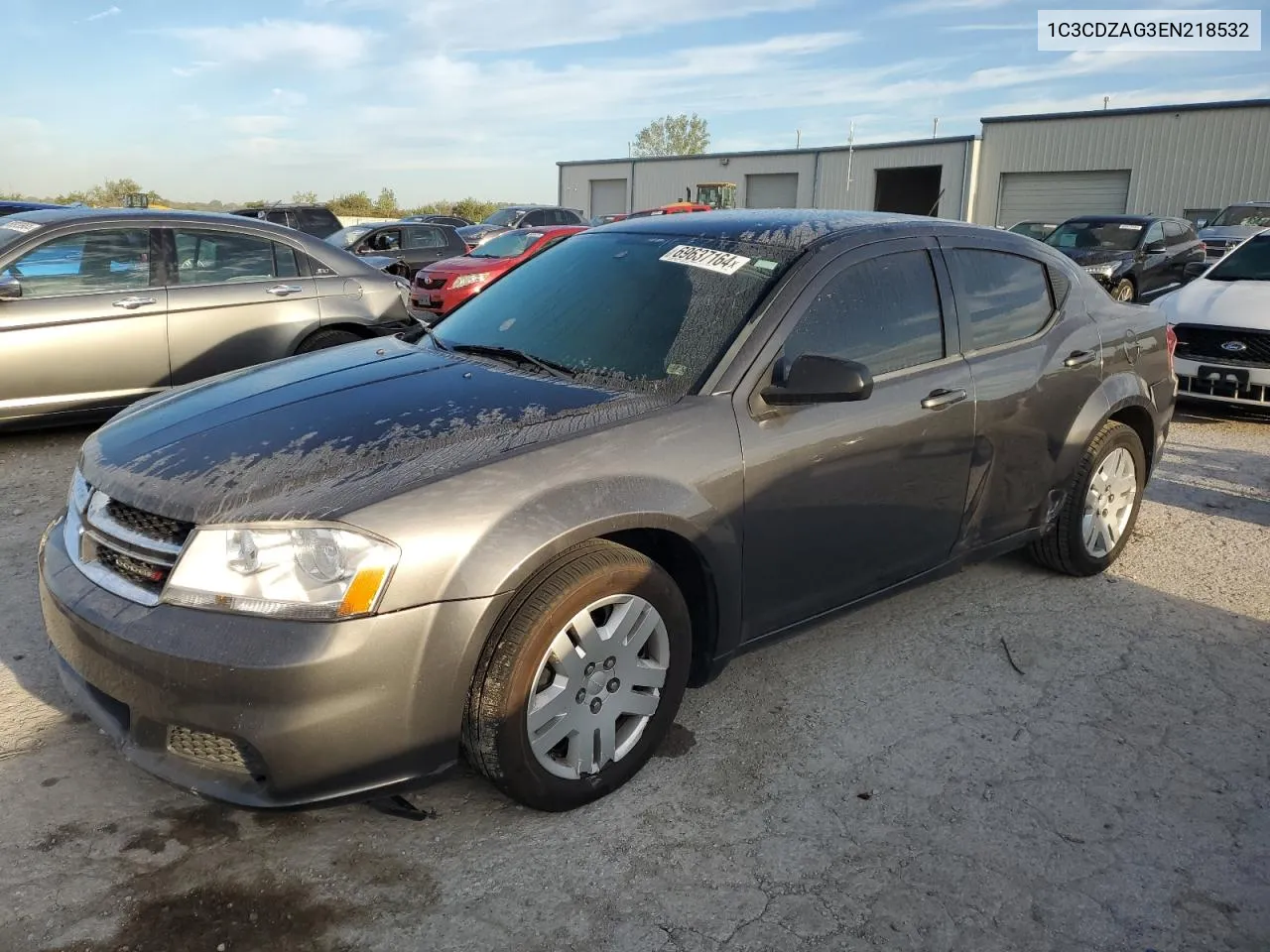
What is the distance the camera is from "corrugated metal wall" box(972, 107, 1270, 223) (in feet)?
99.7

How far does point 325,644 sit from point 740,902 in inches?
46.6

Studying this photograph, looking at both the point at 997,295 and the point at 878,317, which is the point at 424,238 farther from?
the point at 878,317

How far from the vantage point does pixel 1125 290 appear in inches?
567

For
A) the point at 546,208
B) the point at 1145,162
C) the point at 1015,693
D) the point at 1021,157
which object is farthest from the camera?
the point at 1021,157

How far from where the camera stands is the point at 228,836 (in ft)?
8.59

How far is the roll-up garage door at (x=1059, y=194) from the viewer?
33844 mm

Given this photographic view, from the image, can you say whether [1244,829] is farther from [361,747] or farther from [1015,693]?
[361,747]

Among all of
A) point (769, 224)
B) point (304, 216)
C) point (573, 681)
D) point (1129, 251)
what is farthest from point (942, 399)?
point (304, 216)

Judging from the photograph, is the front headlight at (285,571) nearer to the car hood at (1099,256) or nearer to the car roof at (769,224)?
the car roof at (769,224)

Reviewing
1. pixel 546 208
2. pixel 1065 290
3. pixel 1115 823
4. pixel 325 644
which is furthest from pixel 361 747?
pixel 546 208

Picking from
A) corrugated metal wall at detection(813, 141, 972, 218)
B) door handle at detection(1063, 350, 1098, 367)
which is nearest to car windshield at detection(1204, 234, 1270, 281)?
door handle at detection(1063, 350, 1098, 367)

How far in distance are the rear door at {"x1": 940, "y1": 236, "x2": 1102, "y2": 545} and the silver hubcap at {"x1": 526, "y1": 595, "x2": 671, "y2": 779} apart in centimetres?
161

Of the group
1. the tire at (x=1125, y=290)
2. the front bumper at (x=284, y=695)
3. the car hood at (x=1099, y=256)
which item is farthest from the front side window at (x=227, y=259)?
the tire at (x=1125, y=290)

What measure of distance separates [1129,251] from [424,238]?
11417 mm
